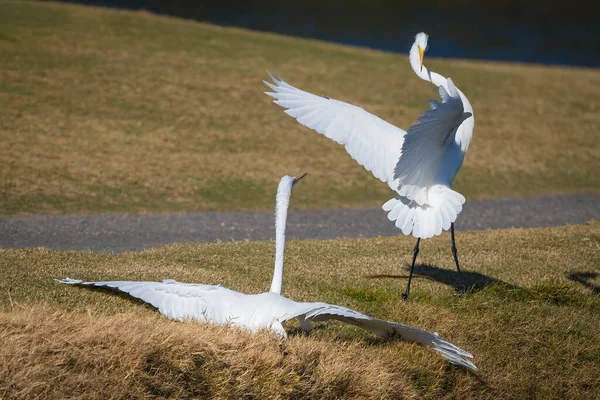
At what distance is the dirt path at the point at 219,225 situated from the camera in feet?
32.0

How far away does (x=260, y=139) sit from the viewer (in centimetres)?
1648

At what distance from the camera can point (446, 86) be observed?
705cm

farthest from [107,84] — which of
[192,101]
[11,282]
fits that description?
[11,282]

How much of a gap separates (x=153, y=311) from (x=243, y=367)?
1181 mm

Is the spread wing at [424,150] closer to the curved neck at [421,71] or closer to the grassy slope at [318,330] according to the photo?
the grassy slope at [318,330]

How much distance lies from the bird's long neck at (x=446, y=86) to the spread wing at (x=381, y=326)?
2.20 meters

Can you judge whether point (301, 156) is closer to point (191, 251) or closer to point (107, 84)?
point (107, 84)

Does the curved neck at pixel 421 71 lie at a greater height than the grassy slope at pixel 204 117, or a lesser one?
greater

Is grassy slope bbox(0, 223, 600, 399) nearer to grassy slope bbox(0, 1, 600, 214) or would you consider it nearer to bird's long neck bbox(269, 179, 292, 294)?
bird's long neck bbox(269, 179, 292, 294)

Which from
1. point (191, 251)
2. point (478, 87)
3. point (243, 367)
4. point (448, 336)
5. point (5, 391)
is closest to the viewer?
point (5, 391)

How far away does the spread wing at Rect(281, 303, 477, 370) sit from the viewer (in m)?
4.43

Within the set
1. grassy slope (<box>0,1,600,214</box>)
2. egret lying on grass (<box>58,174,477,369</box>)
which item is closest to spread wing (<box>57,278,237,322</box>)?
egret lying on grass (<box>58,174,477,369</box>)

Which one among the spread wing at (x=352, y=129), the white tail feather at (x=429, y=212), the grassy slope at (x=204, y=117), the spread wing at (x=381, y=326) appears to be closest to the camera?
the spread wing at (x=381, y=326)

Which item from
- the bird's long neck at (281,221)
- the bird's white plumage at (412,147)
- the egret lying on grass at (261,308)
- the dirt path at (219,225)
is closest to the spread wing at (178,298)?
the egret lying on grass at (261,308)
